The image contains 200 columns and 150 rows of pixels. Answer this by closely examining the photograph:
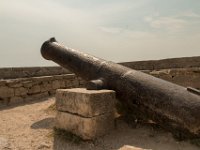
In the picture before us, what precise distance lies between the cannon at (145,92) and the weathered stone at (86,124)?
48 centimetres

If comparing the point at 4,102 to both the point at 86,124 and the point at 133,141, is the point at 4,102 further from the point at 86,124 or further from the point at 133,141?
the point at 133,141

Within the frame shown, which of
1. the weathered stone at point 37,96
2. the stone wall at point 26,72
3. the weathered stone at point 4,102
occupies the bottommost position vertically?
the weathered stone at point 4,102

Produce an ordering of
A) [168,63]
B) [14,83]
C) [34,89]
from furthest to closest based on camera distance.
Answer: [168,63] → [34,89] → [14,83]

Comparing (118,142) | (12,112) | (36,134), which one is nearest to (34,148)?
(36,134)

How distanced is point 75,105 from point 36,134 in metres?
1.02

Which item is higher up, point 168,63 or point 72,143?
point 168,63

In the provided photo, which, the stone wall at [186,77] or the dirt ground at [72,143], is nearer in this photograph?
the dirt ground at [72,143]

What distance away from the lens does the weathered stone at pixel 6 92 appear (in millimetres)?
7996

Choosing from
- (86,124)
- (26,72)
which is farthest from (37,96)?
(86,124)

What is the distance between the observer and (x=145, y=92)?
4527 mm

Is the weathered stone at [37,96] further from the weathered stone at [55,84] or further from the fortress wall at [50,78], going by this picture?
the weathered stone at [55,84]

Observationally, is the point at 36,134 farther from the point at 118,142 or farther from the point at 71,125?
the point at 118,142

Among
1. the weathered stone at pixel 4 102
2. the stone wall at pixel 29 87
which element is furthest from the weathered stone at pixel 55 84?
the weathered stone at pixel 4 102

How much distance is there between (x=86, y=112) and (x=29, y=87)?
4.75 meters
